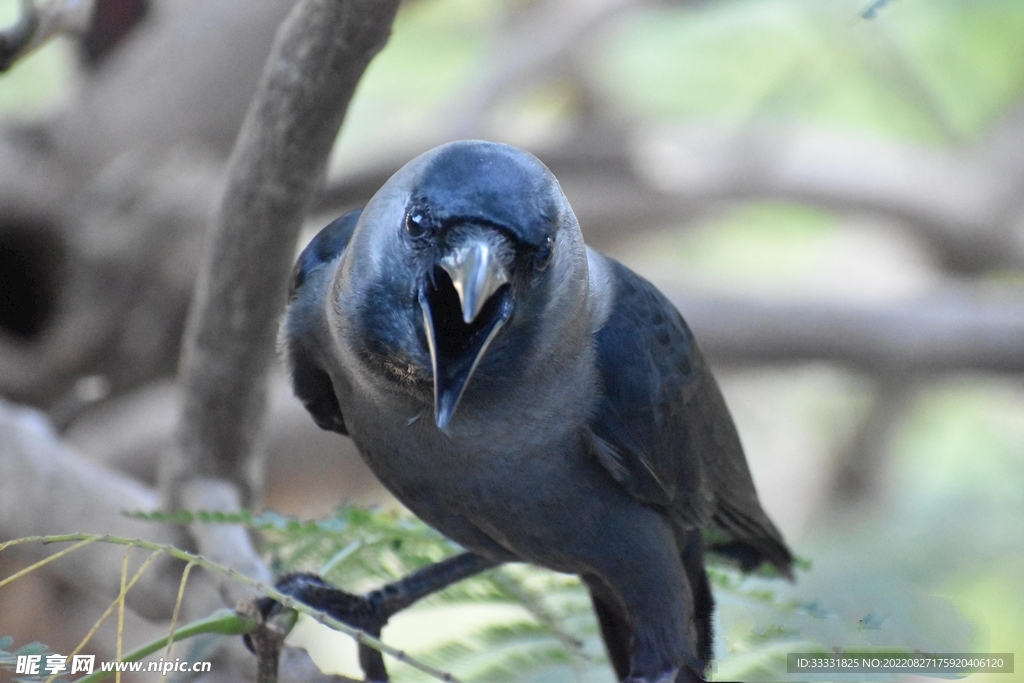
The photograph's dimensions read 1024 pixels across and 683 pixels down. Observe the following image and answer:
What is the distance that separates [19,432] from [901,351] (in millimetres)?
4568

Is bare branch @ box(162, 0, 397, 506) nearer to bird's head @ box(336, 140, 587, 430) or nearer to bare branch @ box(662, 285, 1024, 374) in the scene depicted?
bird's head @ box(336, 140, 587, 430)

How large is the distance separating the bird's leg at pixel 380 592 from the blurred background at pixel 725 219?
25.9 inches

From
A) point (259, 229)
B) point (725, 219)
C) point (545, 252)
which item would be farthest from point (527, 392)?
point (725, 219)

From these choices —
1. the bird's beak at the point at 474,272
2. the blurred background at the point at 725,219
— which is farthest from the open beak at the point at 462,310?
the blurred background at the point at 725,219

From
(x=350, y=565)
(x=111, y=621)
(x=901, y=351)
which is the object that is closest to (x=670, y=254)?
(x=901, y=351)

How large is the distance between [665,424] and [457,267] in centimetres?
92

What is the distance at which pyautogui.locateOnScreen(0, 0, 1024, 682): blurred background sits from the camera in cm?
465

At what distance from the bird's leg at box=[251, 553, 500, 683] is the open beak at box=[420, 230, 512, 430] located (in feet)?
3.17

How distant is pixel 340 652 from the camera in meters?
6.21

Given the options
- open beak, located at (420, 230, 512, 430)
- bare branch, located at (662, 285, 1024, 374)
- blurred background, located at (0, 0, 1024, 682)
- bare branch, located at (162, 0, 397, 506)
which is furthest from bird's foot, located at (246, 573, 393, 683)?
→ bare branch, located at (662, 285, 1024, 374)

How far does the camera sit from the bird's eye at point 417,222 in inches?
62.4

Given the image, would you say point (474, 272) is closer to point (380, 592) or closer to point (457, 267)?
point (457, 267)

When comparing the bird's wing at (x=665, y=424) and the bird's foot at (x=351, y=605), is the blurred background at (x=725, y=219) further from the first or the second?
the bird's foot at (x=351, y=605)

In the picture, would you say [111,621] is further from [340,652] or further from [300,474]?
[340,652]
